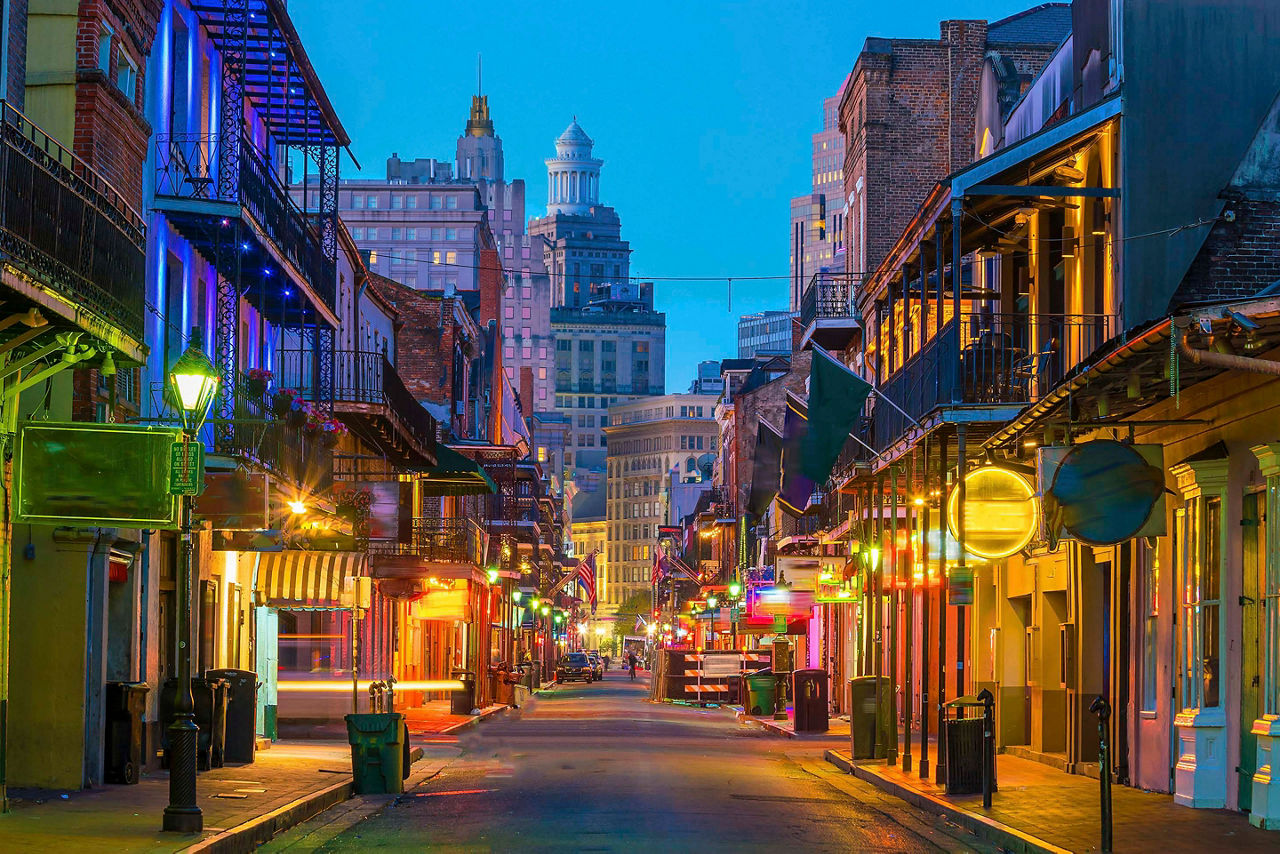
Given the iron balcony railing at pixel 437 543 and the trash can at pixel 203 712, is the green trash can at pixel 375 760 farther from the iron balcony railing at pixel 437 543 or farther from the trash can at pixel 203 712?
the iron balcony railing at pixel 437 543

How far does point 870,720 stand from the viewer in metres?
25.4

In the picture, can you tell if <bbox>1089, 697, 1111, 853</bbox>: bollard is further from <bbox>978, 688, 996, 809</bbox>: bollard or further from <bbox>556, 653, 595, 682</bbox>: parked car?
<bbox>556, 653, 595, 682</bbox>: parked car

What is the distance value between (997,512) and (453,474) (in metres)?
23.7

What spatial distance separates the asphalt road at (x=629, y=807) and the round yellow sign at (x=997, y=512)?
10.2ft

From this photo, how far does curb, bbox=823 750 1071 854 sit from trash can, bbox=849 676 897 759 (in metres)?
1.48

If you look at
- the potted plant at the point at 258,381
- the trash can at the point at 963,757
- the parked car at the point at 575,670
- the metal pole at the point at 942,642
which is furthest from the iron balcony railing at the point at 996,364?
the parked car at the point at 575,670

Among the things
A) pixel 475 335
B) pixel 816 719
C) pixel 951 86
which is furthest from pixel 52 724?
pixel 475 335

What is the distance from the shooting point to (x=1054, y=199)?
2312 centimetres

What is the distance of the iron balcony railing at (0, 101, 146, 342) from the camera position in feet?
44.7

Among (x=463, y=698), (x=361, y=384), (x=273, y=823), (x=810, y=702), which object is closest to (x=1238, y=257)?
(x=273, y=823)

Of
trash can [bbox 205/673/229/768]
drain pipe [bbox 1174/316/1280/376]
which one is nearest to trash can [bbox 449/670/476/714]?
trash can [bbox 205/673/229/768]

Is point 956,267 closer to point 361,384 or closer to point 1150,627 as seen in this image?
point 1150,627

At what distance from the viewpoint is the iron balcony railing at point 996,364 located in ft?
72.2

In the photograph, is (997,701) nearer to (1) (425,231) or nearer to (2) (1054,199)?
(2) (1054,199)
